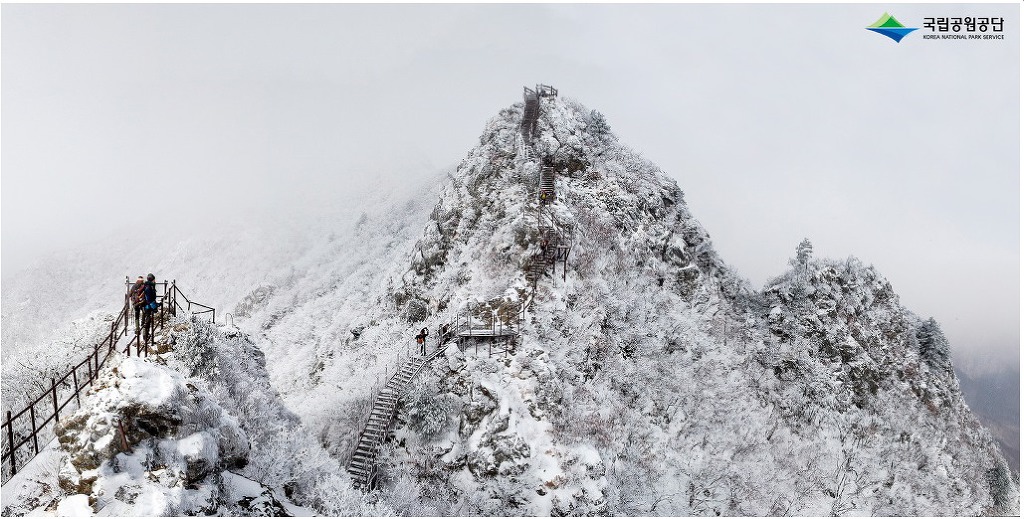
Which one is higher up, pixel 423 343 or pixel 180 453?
pixel 423 343

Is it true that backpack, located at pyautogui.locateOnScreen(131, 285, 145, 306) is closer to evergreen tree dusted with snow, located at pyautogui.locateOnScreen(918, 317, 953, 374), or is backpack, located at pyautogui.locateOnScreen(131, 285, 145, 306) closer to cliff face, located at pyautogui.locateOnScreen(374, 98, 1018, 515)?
cliff face, located at pyautogui.locateOnScreen(374, 98, 1018, 515)

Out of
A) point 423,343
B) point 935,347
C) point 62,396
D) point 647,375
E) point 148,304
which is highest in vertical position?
point 148,304

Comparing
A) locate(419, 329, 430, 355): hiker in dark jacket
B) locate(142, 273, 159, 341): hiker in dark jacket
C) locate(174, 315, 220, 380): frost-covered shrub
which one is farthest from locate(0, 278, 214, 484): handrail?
locate(419, 329, 430, 355): hiker in dark jacket

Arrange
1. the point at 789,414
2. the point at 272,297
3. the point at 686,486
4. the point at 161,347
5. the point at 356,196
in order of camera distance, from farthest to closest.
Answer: the point at 356,196 < the point at 272,297 < the point at 789,414 < the point at 686,486 < the point at 161,347

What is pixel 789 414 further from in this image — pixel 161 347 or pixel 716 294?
pixel 161 347

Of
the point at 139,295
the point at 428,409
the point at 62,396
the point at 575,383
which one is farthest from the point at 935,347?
the point at 62,396

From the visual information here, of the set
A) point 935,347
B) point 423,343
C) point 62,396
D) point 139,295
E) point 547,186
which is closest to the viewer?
point 139,295

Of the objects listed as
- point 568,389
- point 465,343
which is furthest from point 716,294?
point 465,343

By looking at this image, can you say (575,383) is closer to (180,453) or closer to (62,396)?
(180,453)

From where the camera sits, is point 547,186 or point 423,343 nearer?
point 423,343
